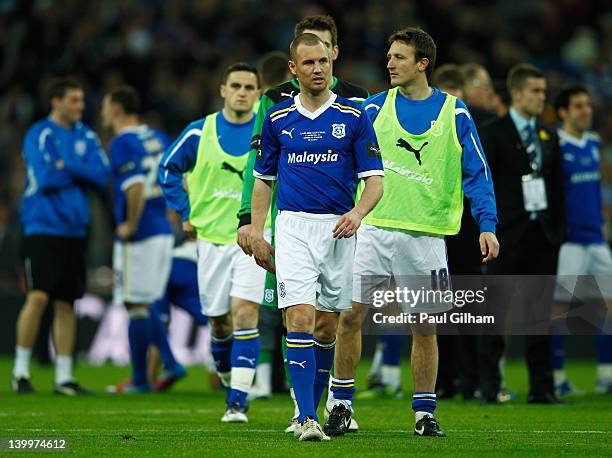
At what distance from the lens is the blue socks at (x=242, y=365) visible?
8938 mm

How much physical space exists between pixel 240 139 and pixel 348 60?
11926 millimetres

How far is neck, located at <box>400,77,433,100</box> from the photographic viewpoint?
315 inches

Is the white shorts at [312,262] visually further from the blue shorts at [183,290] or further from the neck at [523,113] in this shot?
the blue shorts at [183,290]

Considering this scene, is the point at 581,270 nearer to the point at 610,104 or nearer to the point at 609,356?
the point at 609,356

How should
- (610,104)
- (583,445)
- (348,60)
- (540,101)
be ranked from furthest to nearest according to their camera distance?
(348,60) < (610,104) < (540,101) < (583,445)

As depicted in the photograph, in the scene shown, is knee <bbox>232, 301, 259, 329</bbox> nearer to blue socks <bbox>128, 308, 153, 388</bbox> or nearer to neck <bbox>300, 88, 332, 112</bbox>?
neck <bbox>300, 88, 332, 112</bbox>

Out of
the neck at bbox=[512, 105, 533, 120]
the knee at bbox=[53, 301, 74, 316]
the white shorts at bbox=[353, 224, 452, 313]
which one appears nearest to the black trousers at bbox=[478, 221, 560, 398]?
the neck at bbox=[512, 105, 533, 120]

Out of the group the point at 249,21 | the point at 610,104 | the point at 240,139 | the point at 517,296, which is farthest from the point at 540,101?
the point at 249,21

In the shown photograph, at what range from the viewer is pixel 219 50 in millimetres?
21766

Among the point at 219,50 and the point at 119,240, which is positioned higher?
the point at 219,50

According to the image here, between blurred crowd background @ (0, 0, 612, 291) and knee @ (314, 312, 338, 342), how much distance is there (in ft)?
40.4

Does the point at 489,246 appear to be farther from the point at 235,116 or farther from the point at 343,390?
the point at 235,116

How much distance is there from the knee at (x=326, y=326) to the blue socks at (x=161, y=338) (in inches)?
195

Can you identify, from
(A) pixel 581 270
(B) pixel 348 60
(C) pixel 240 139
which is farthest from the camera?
(B) pixel 348 60
